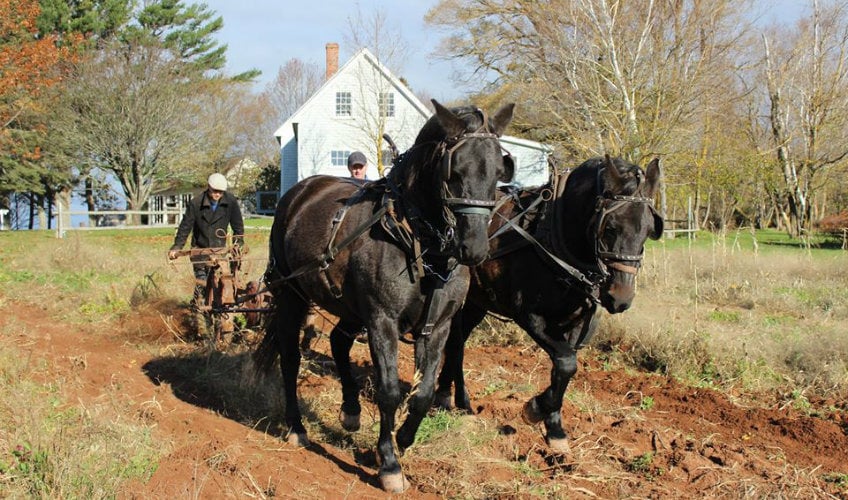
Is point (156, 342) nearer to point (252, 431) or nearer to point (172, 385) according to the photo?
point (172, 385)

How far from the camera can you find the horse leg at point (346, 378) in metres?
5.36

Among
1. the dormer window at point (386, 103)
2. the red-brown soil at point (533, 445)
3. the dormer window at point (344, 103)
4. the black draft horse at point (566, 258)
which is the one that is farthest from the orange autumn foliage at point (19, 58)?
the black draft horse at point (566, 258)

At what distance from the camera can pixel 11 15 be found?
23.9 metres

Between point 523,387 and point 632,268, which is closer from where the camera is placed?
point 632,268

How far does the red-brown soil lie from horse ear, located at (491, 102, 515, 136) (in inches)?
79.3

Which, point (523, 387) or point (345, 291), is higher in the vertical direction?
point (345, 291)

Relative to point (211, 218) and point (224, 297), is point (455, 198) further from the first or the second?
point (211, 218)

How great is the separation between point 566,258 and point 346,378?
72.7 inches

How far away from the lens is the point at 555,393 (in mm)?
5031

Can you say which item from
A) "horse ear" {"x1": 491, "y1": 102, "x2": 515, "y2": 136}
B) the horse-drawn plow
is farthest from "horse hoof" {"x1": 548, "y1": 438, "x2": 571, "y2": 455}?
the horse-drawn plow

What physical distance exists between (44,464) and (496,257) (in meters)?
3.13

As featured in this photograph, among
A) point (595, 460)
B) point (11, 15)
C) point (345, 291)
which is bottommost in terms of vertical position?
point (595, 460)

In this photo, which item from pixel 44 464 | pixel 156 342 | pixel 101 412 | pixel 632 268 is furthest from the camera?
pixel 156 342

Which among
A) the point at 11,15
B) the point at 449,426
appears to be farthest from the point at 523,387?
the point at 11,15
